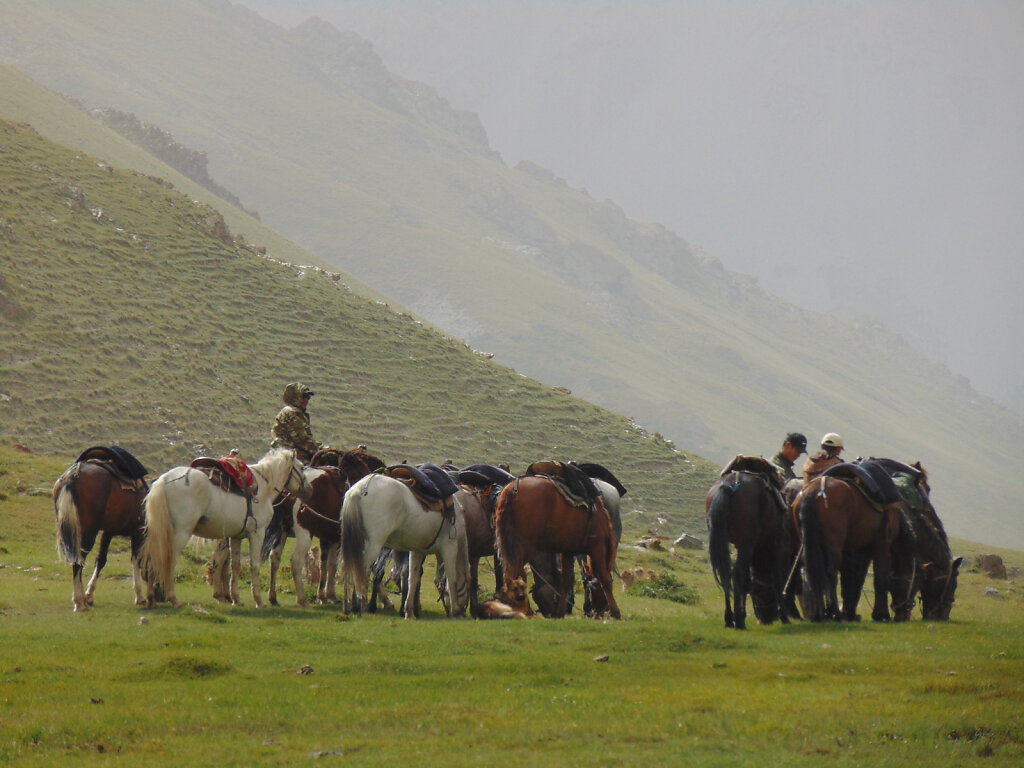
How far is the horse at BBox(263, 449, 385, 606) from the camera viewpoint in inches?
773

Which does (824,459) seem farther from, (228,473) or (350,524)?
(228,473)

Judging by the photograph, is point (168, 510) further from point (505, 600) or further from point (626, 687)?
point (626, 687)

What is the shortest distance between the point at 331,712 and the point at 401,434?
52.9 m

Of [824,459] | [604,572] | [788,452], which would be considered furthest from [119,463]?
[824,459]

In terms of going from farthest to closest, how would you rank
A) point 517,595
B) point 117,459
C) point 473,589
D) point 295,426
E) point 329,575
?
point 295,426 < point 329,575 < point 473,589 < point 117,459 < point 517,595

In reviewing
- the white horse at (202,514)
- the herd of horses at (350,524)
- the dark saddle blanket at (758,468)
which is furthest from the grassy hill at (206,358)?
the dark saddle blanket at (758,468)

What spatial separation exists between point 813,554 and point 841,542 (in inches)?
17.3

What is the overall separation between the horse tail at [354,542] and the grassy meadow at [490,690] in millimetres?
802

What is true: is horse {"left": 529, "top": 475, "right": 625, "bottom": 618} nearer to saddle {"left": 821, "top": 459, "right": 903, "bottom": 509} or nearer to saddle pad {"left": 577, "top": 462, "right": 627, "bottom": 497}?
saddle pad {"left": 577, "top": 462, "right": 627, "bottom": 497}

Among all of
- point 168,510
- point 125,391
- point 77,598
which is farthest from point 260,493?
point 125,391

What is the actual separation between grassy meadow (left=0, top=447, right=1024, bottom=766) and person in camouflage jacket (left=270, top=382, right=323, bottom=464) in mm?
3932

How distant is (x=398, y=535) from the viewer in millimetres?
18312

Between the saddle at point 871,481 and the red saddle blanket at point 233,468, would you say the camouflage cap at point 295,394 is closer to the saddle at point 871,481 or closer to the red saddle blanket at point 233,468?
the red saddle blanket at point 233,468

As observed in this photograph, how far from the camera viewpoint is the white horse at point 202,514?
56.7 ft
